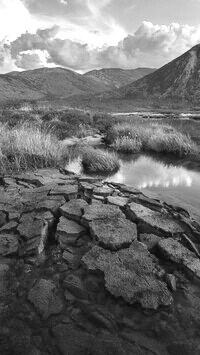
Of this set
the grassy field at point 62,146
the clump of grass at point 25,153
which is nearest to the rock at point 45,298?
the grassy field at point 62,146

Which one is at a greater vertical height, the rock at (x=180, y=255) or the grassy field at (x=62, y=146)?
the rock at (x=180, y=255)

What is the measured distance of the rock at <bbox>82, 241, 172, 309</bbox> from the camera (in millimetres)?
3338

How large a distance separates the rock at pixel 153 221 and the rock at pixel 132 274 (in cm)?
67

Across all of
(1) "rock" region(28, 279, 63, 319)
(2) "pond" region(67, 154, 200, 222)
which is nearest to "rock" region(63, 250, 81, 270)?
(1) "rock" region(28, 279, 63, 319)

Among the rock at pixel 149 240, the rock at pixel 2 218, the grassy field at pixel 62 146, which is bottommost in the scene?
the grassy field at pixel 62 146

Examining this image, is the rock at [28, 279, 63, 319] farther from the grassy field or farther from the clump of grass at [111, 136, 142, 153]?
the clump of grass at [111, 136, 142, 153]

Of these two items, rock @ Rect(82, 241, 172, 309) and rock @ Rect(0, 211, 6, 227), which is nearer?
rock @ Rect(82, 241, 172, 309)

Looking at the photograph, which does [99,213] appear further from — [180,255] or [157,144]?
[157,144]

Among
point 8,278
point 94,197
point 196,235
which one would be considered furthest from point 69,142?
point 8,278

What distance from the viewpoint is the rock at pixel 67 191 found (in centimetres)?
586

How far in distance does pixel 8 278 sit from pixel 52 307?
680 millimetres

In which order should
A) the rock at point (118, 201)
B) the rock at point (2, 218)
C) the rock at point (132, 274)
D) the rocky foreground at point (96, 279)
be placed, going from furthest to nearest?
the rock at point (118, 201) → the rock at point (2, 218) → the rock at point (132, 274) → the rocky foreground at point (96, 279)

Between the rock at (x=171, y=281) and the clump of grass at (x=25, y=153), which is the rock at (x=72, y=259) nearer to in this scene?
the rock at (x=171, y=281)

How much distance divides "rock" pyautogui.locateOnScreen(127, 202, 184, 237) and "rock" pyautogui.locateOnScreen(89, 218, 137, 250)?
22 centimetres
